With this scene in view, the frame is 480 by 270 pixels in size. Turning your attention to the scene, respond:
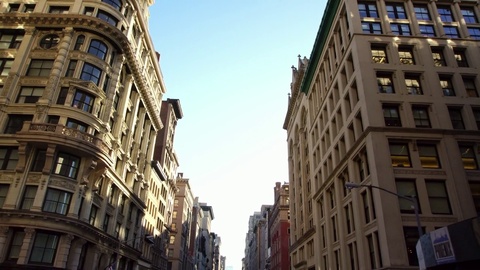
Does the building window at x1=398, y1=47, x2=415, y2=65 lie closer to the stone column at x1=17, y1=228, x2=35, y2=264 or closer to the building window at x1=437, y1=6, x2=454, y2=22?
the building window at x1=437, y1=6, x2=454, y2=22

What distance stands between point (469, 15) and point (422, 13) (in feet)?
20.0

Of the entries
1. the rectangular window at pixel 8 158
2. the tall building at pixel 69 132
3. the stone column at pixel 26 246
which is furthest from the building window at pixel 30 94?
the stone column at pixel 26 246

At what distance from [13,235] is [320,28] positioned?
4568cm

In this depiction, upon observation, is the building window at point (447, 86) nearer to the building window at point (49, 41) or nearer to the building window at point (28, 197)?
the building window at point (28, 197)

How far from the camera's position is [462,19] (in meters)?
41.9

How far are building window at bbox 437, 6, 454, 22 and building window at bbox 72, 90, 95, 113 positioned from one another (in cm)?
4184

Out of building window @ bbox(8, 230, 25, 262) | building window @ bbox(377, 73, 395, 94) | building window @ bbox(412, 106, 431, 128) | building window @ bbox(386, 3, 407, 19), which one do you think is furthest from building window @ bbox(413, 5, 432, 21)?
building window @ bbox(8, 230, 25, 262)

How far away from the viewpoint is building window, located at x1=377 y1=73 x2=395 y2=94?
3641cm

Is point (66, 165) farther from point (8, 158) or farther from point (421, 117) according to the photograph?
point (421, 117)

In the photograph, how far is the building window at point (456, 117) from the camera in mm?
34875

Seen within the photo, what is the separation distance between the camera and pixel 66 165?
35.8 metres

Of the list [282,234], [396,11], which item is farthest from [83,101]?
[282,234]

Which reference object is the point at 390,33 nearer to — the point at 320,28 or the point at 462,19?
the point at 462,19

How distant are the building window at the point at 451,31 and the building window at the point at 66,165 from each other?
43278mm
